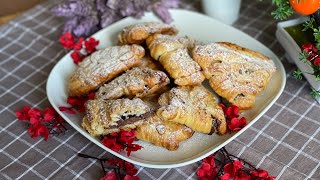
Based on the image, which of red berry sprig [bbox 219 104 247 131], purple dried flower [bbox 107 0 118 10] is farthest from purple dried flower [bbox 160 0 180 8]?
red berry sprig [bbox 219 104 247 131]

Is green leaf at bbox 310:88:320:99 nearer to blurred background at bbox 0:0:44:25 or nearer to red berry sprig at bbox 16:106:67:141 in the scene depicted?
red berry sprig at bbox 16:106:67:141

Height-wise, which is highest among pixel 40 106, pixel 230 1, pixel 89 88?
pixel 230 1

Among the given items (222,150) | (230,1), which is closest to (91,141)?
(222,150)

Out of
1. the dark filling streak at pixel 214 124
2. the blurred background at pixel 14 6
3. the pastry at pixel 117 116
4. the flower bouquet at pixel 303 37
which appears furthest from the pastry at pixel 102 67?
the blurred background at pixel 14 6

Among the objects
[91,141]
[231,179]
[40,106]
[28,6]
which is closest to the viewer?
[231,179]

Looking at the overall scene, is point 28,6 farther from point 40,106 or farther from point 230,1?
point 230,1

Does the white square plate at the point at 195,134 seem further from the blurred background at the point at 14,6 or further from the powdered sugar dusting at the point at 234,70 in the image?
the blurred background at the point at 14,6
